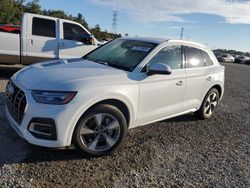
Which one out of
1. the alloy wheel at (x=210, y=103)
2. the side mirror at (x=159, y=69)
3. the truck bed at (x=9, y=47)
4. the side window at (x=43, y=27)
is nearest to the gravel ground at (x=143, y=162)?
the alloy wheel at (x=210, y=103)

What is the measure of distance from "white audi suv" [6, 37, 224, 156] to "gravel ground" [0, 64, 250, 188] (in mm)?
328

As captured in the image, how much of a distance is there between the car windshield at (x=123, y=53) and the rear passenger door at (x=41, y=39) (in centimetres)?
352

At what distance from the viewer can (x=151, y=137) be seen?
184 inches

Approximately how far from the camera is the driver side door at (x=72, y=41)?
27.3 feet

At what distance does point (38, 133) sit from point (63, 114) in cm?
41

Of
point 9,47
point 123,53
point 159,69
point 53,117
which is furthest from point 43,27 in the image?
Answer: point 53,117

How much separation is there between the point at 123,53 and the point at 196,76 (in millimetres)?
1512

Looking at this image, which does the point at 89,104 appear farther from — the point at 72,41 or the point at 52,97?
the point at 72,41

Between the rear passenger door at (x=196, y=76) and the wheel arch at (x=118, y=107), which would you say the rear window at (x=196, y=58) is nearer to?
the rear passenger door at (x=196, y=76)

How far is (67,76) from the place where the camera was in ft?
11.5

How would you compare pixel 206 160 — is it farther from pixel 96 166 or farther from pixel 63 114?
pixel 63 114

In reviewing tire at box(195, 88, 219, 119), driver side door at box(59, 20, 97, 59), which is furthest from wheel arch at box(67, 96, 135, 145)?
driver side door at box(59, 20, 97, 59)

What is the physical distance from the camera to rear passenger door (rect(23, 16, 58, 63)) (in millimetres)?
7918

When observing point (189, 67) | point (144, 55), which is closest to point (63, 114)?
point (144, 55)
